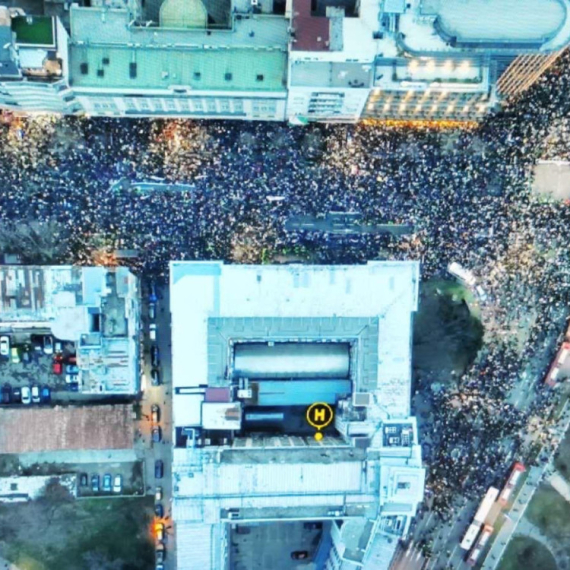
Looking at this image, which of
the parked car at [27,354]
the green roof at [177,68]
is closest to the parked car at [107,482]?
the parked car at [27,354]

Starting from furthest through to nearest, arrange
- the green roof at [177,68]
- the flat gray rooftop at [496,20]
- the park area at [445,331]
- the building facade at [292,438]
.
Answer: the park area at [445,331], the building facade at [292,438], the green roof at [177,68], the flat gray rooftop at [496,20]

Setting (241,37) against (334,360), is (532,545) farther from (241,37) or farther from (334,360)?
(241,37)

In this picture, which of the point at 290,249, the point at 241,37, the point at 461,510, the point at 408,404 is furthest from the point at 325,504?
the point at 241,37

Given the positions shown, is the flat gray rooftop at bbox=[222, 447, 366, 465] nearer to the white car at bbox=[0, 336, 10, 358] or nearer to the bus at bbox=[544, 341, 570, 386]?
the bus at bbox=[544, 341, 570, 386]

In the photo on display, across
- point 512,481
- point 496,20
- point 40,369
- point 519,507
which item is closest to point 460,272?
point 512,481

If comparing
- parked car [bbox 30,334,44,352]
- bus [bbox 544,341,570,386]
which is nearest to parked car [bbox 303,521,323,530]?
bus [bbox 544,341,570,386]

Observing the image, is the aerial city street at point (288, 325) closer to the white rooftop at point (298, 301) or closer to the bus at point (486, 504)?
the white rooftop at point (298, 301)

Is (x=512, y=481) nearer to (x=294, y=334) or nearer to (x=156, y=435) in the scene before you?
(x=294, y=334)
